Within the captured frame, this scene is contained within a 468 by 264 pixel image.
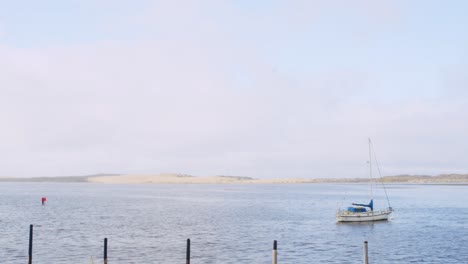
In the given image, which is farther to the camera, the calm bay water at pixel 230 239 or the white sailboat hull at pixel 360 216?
the white sailboat hull at pixel 360 216

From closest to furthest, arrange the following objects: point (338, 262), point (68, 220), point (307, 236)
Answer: point (338, 262)
point (307, 236)
point (68, 220)

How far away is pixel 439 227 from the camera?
3300 inches

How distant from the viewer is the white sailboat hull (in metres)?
89.7

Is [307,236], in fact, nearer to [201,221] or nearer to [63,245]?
[201,221]

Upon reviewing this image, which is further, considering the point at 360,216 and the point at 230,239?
the point at 360,216

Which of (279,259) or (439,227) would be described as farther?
(439,227)

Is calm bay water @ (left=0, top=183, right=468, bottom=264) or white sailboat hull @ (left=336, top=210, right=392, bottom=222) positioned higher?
white sailboat hull @ (left=336, top=210, right=392, bottom=222)

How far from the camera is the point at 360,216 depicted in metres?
90.6

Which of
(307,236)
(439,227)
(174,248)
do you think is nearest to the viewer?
(174,248)

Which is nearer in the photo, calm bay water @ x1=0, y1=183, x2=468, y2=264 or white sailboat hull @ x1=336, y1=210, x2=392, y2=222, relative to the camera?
calm bay water @ x1=0, y1=183, x2=468, y2=264

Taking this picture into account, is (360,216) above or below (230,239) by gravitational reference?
above

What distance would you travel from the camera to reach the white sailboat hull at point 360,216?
89.7m

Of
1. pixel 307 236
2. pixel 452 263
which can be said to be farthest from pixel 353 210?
pixel 452 263

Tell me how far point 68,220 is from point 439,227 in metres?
59.8
